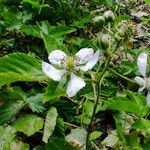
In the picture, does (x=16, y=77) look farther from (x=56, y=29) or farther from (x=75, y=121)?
(x=56, y=29)

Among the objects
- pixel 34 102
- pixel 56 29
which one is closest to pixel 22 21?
pixel 56 29

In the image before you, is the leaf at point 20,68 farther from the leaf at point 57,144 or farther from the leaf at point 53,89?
the leaf at point 57,144

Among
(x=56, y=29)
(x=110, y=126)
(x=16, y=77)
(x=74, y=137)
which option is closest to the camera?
(x=16, y=77)

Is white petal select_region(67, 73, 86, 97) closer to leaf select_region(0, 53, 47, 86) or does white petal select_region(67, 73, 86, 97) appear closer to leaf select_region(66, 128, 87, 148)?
leaf select_region(0, 53, 47, 86)

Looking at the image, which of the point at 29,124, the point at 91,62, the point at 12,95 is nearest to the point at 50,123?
the point at 29,124

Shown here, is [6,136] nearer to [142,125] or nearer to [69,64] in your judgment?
[69,64]

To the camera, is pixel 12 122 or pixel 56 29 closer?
pixel 12 122

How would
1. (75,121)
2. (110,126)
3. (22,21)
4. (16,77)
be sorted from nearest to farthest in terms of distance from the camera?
(16,77)
(75,121)
(110,126)
(22,21)
